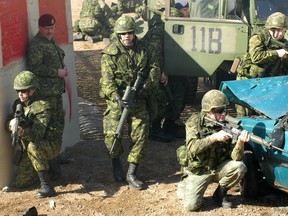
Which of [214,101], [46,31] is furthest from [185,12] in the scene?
[214,101]

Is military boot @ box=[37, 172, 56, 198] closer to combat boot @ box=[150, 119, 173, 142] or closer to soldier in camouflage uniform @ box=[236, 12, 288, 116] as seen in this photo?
combat boot @ box=[150, 119, 173, 142]

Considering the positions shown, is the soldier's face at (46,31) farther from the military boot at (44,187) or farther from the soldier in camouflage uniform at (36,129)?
the military boot at (44,187)

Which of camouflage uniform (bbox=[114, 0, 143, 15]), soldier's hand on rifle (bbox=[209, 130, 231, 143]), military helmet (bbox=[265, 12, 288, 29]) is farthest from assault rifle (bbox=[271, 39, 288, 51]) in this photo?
camouflage uniform (bbox=[114, 0, 143, 15])

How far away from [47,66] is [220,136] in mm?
2357

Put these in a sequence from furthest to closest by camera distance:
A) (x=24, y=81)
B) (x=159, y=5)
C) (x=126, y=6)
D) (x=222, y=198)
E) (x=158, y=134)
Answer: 1. (x=126, y=6)
2. (x=159, y=5)
3. (x=158, y=134)
4. (x=24, y=81)
5. (x=222, y=198)

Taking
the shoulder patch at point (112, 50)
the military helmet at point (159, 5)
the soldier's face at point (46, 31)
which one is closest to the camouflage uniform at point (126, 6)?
the military helmet at point (159, 5)

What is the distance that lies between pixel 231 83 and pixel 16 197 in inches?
106

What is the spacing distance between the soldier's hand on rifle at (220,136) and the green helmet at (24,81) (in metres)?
1.98

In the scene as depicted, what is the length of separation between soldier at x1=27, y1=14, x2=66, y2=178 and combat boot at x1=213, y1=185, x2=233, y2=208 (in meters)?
1.93

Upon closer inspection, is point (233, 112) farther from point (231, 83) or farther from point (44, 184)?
point (44, 184)

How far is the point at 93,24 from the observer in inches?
667

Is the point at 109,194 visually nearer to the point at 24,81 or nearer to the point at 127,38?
the point at 24,81

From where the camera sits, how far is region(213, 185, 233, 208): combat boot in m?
6.23

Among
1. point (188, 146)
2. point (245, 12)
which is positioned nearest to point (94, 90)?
point (245, 12)
